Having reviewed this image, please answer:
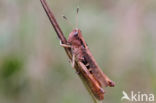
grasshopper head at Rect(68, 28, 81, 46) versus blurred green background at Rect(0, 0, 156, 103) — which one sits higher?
grasshopper head at Rect(68, 28, 81, 46)

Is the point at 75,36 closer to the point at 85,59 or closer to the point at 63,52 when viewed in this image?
the point at 85,59

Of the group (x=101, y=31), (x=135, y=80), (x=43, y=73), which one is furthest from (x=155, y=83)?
(x=43, y=73)

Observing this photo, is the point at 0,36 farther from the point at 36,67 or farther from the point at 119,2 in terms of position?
the point at 119,2

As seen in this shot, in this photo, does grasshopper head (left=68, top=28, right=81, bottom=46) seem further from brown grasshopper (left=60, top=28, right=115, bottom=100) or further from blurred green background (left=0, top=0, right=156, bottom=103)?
blurred green background (left=0, top=0, right=156, bottom=103)

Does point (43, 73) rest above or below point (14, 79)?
below

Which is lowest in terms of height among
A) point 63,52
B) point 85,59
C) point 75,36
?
point 63,52

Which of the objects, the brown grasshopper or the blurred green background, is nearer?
the brown grasshopper

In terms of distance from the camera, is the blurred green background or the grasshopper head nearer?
the grasshopper head

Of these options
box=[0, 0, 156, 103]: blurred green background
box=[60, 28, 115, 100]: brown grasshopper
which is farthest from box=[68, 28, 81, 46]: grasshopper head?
box=[0, 0, 156, 103]: blurred green background

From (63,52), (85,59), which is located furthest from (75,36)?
(63,52)
